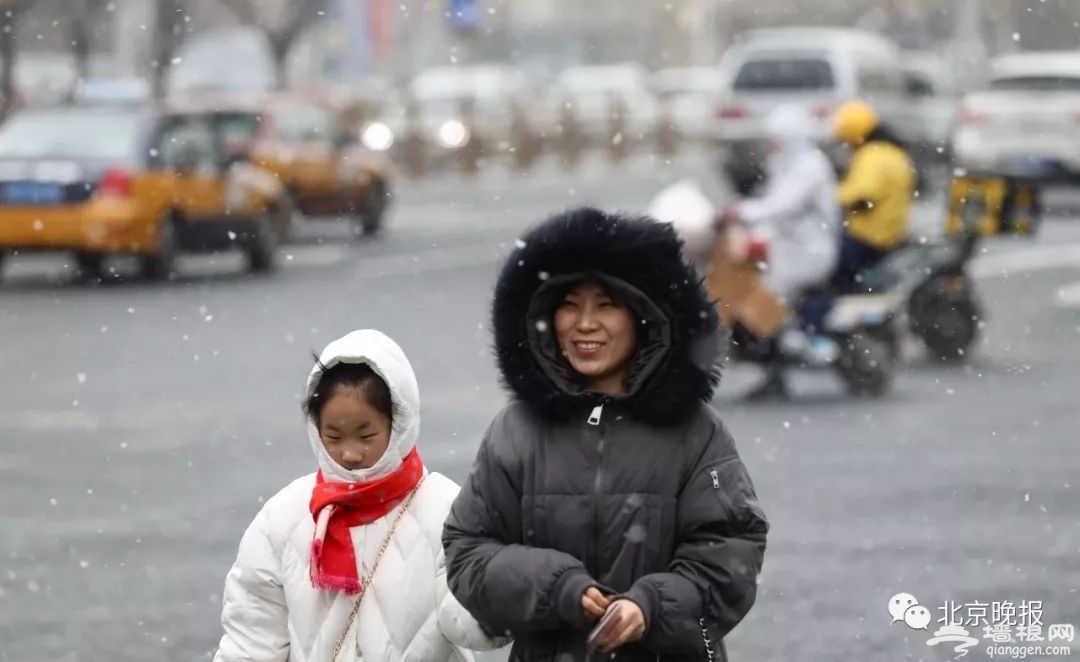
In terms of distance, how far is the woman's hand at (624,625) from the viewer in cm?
347

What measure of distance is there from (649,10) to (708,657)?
81626mm

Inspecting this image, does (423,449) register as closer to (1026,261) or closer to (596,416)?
(596,416)

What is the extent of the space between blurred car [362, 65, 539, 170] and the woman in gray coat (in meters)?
31.5

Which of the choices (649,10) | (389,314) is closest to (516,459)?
(389,314)

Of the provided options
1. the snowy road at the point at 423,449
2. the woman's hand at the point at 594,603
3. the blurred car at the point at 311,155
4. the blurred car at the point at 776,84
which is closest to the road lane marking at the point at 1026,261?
the snowy road at the point at 423,449

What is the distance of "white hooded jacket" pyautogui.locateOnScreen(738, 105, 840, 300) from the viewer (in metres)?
12.1

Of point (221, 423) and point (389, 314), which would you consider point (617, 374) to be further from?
Answer: point (389, 314)

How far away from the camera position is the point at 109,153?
19.1 metres

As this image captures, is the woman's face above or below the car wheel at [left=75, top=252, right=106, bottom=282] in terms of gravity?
above

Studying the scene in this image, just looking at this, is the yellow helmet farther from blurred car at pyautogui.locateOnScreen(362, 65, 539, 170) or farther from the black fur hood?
blurred car at pyautogui.locateOnScreen(362, 65, 539, 170)

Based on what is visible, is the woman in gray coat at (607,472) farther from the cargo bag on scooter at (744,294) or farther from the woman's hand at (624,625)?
the cargo bag on scooter at (744,294)

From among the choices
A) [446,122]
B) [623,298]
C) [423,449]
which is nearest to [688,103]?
[446,122]

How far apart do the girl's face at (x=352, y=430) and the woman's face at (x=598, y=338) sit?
0.38m

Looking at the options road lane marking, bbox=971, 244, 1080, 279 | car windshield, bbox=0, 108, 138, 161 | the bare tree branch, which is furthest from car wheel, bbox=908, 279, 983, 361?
the bare tree branch
